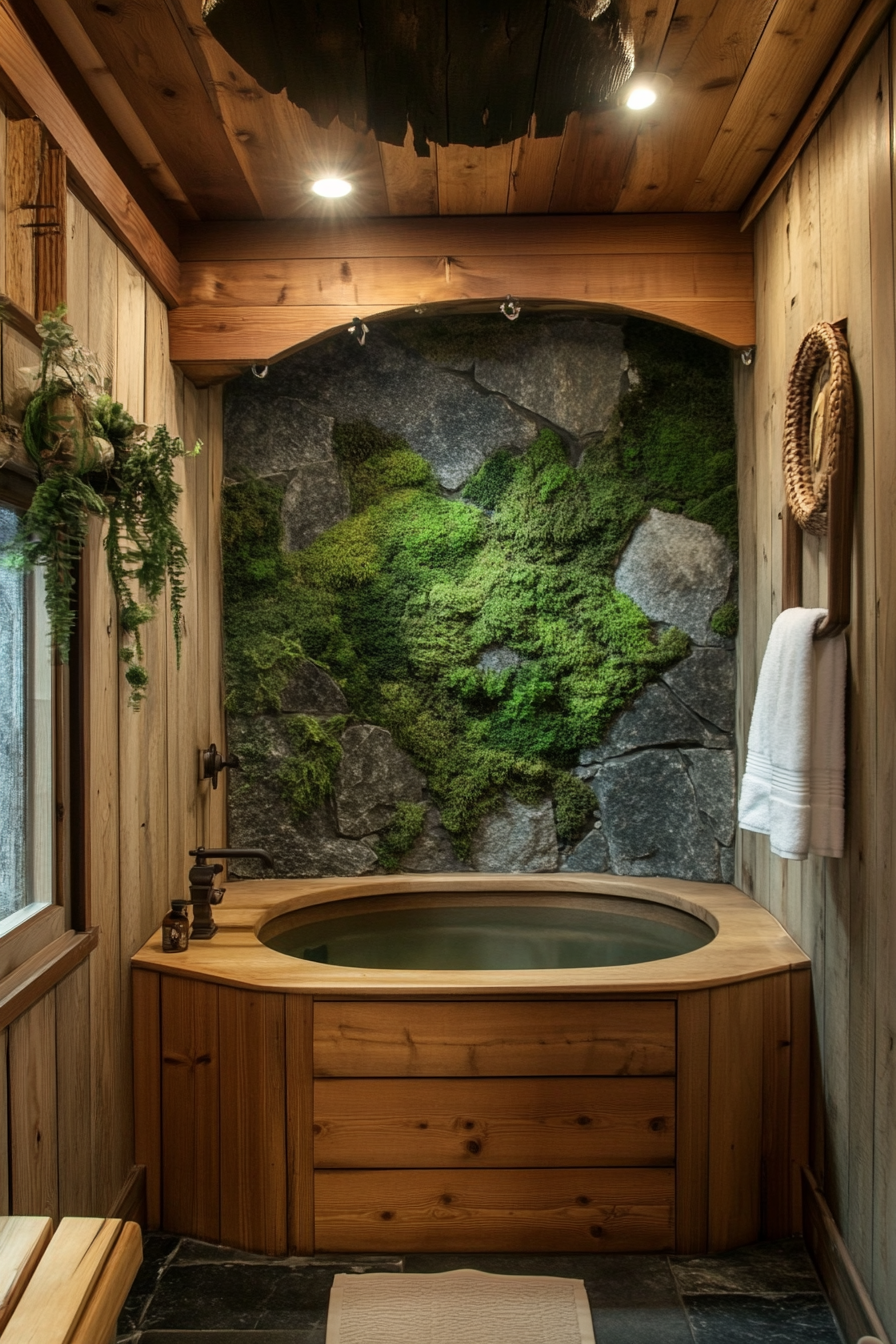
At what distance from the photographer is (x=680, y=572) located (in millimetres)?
2969

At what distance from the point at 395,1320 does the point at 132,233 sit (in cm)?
227

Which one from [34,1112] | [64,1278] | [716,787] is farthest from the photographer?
[716,787]

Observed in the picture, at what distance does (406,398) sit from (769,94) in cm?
134

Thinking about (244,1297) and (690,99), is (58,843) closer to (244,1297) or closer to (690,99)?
(244,1297)

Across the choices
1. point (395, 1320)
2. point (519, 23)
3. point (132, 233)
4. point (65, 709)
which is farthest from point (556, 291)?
point (395, 1320)

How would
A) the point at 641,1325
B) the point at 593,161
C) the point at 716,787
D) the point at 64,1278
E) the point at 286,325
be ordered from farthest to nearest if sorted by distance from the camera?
1. the point at 716,787
2. the point at 286,325
3. the point at 593,161
4. the point at 641,1325
5. the point at 64,1278

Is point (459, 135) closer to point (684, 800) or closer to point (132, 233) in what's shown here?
point (132, 233)

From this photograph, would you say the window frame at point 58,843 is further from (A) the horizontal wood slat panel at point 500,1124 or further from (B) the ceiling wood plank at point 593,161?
(B) the ceiling wood plank at point 593,161

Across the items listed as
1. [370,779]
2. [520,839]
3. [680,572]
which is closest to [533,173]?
[680,572]

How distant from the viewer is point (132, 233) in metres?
2.20

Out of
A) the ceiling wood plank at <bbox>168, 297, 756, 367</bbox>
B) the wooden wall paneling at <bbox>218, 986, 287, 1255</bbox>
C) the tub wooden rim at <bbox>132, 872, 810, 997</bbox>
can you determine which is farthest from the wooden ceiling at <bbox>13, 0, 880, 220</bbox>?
the wooden wall paneling at <bbox>218, 986, 287, 1255</bbox>

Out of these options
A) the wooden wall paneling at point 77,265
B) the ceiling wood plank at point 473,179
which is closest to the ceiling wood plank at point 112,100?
the wooden wall paneling at point 77,265

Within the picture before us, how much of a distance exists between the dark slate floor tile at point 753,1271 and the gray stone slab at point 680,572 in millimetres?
1586

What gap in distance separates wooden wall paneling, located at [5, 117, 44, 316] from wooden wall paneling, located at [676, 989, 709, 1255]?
1.81 m
